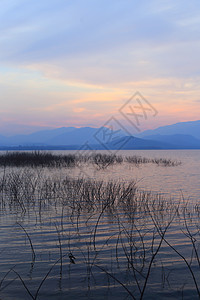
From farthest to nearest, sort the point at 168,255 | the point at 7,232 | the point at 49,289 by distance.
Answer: the point at 7,232, the point at 168,255, the point at 49,289

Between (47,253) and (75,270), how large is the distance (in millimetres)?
915

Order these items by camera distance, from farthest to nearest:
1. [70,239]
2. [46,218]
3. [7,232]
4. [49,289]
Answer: [46,218] < [7,232] < [70,239] < [49,289]

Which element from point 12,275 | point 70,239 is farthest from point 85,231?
point 12,275

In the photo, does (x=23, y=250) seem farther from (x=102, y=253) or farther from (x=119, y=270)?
(x=119, y=270)

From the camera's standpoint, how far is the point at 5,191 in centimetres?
1153

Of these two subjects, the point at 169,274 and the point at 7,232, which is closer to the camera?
the point at 169,274

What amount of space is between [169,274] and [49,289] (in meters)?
1.75

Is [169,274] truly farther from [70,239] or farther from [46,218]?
[46,218]

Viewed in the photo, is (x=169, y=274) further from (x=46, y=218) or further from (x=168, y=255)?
(x=46, y=218)

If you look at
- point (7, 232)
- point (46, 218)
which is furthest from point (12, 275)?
point (46, 218)

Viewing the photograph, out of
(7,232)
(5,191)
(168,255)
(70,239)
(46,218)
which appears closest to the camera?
(168,255)

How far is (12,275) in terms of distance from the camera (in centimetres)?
443

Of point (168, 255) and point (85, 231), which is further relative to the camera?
point (85, 231)

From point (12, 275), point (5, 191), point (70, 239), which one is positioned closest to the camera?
point (12, 275)
